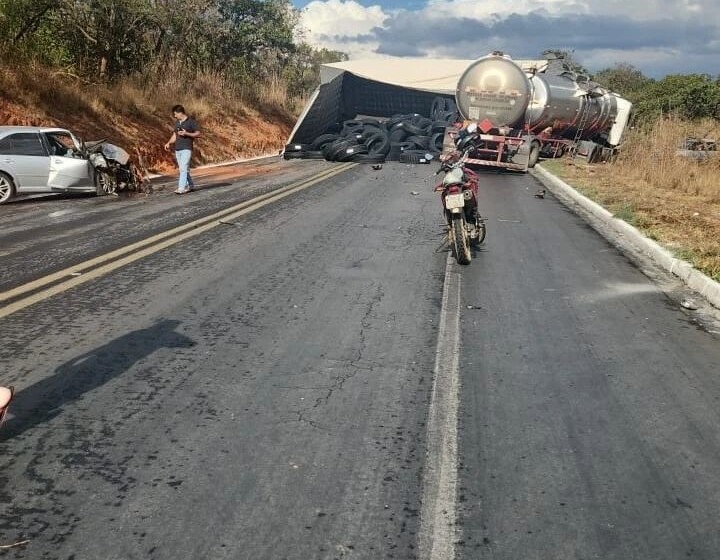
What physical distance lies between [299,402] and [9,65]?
17.4m

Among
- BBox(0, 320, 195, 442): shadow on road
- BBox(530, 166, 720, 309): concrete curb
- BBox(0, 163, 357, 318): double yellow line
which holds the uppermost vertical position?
BBox(530, 166, 720, 309): concrete curb

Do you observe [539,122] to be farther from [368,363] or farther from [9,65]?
[368,363]

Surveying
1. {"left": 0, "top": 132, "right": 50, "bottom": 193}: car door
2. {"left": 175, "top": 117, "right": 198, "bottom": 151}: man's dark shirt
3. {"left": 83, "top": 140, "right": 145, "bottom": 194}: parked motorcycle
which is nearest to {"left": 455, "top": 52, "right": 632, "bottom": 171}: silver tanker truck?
{"left": 175, "top": 117, "right": 198, "bottom": 151}: man's dark shirt

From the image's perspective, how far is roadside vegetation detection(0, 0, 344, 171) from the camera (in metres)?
18.5

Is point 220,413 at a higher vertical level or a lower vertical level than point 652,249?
lower

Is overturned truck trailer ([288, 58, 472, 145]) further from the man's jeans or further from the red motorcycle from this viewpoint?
the red motorcycle

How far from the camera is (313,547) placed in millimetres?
2826

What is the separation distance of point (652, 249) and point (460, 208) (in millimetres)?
3058

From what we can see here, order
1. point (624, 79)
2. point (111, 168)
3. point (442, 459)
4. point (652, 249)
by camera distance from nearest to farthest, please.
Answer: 1. point (442, 459)
2. point (652, 249)
3. point (111, 168)
4. point (624, 79)

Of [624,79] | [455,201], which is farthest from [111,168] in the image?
[624,79]

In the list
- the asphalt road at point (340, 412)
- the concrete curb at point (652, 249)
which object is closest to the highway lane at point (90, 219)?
the asphalt road at point (340, 412)

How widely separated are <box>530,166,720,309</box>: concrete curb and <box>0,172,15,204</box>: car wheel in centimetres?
1076

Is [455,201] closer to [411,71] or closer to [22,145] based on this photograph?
[22,145]

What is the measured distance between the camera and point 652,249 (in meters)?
9.33
